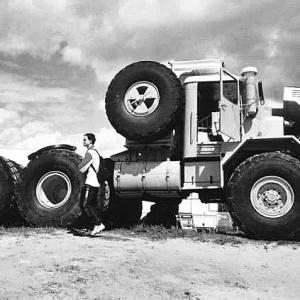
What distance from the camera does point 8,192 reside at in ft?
27.8

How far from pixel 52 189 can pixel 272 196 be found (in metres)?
4.16

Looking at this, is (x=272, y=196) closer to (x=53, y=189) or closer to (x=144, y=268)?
(x=144, y=268)

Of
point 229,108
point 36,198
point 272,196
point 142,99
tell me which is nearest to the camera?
point 272,196

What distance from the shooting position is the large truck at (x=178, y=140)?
7.74 m

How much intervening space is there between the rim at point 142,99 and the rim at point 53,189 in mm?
1784

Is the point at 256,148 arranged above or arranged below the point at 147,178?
above

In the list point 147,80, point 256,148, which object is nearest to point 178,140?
point 147,80

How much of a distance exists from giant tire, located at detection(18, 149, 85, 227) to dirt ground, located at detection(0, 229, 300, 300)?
0.89m

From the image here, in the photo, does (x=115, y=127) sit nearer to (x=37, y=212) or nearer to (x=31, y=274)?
(x=37, y=212)

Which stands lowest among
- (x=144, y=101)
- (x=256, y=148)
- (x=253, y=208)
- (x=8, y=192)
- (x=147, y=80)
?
(x=253, y=208)

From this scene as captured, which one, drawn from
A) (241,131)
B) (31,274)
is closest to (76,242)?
(31,274)

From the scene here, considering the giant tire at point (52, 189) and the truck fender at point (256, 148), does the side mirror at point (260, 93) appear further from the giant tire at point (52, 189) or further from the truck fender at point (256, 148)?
the giant tire at point (52, 189)

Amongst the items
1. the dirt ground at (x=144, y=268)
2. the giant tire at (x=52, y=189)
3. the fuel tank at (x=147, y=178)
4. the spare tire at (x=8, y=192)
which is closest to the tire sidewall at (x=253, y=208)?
the dirt ground at (x=144, y=268)

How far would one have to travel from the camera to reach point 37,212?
8172 millimetres
